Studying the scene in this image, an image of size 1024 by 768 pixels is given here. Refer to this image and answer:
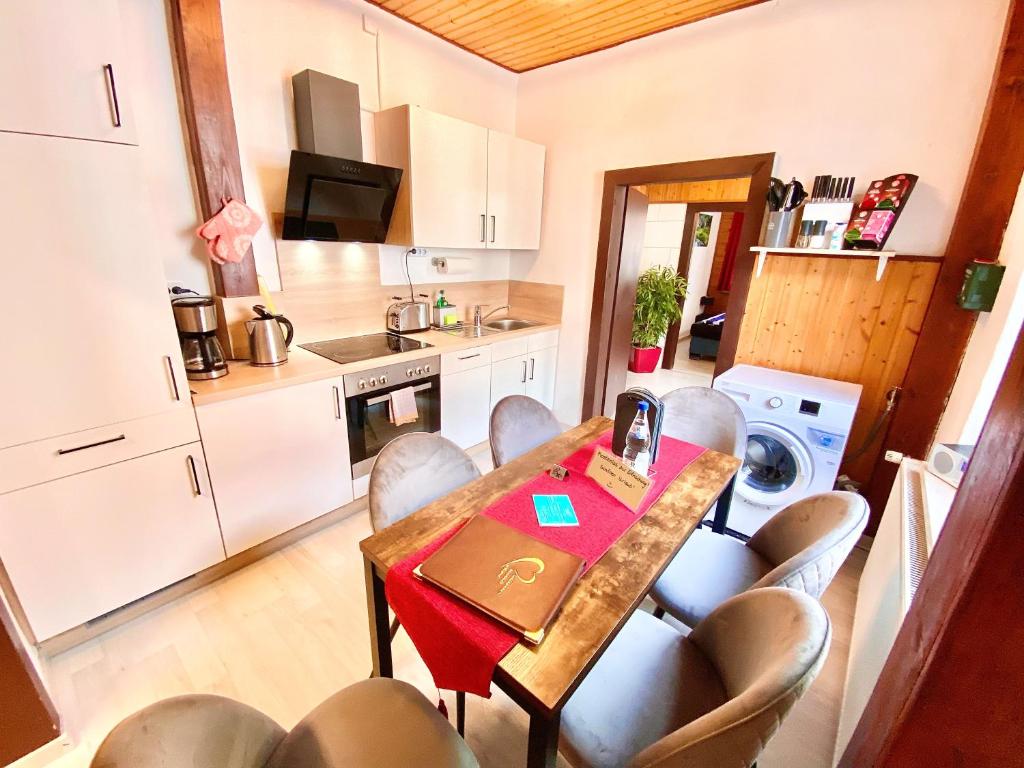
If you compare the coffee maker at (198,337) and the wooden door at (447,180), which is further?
the wooden door at (447,180)

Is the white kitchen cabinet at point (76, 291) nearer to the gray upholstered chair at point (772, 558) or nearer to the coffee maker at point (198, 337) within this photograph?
the coffee maker at point (198, 337)

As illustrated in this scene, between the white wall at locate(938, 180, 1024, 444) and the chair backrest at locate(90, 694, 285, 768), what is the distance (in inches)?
88.9

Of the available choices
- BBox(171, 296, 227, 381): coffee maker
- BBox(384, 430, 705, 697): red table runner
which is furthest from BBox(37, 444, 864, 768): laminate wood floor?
BBox(171, 296, 227, 381): coffee maker

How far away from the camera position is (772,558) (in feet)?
4.86

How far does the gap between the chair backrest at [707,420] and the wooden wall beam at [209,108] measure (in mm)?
2248

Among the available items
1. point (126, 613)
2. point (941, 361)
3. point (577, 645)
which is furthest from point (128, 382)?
point (941, 361)

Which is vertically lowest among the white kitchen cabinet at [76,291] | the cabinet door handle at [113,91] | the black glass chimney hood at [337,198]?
the white kitchen cabinet at [76,291]

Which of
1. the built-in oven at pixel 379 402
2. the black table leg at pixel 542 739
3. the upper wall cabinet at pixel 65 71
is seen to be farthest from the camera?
the built-in oven at pixel 379 402

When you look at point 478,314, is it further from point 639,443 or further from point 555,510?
point 555,510

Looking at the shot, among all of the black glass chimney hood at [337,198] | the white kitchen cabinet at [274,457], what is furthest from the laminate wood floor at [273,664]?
the black glass chimney hood at [337,198]

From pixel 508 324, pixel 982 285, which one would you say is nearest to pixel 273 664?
pixel 508 324

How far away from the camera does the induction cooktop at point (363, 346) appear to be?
7.79ft

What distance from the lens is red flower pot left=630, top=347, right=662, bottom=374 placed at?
496 centimetres

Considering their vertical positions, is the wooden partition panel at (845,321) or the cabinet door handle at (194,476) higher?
the wooden partition panel at (845,321)
